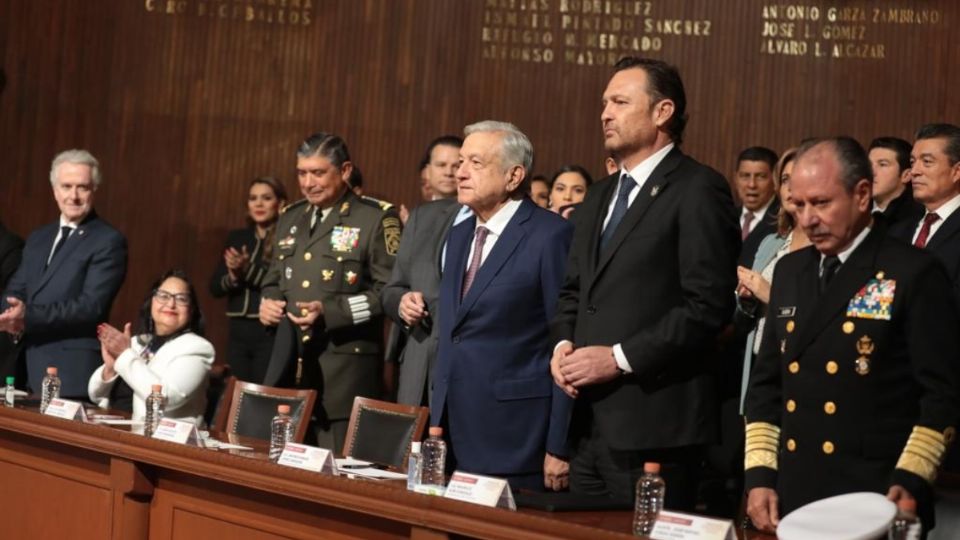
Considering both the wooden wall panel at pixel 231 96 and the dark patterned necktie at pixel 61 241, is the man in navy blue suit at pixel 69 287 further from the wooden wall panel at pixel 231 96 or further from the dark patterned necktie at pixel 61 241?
the wooden wall panel at pixel 231 96

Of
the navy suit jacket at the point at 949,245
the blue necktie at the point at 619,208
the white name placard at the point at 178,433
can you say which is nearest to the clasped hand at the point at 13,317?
the white name placard at the point at 178,433

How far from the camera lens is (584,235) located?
354cm

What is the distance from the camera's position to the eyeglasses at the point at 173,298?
16.2 feet

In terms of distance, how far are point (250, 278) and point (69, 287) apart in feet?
5.27

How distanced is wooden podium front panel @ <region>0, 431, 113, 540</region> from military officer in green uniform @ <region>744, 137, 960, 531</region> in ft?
5.80

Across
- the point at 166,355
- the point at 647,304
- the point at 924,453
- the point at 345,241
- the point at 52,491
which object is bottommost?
the point at 52,491

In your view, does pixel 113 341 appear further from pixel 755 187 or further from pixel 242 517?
pixel 755 187

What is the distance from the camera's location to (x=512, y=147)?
3.92 metres

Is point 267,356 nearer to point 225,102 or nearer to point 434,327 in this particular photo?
point 225,102

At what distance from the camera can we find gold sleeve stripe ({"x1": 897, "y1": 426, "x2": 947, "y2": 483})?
8.43ft

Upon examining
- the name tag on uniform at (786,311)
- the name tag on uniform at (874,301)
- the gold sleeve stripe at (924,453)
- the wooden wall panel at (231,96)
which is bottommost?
the gold sleeve stripe at (924,453)

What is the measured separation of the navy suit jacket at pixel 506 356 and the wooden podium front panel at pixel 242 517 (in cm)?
76

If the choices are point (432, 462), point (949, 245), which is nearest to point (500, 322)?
point (432, 462)

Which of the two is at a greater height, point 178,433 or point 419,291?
point 419,291
